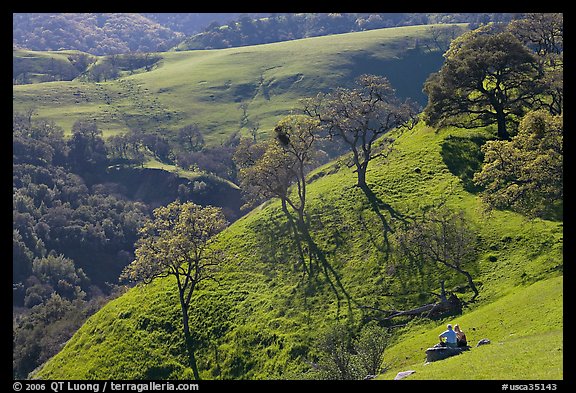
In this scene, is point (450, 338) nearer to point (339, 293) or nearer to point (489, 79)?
point (339, 293)

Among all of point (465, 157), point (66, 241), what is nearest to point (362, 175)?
point (465, 157)

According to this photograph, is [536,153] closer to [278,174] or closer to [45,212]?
[278,174]

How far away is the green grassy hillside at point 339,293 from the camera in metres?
43.6

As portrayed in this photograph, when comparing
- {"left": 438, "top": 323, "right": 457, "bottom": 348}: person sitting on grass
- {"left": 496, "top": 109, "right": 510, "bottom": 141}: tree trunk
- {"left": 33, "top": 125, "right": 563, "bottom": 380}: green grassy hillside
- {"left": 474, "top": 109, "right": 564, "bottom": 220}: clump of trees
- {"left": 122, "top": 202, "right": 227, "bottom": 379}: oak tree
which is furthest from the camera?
{"left": 496, "top": 109, "right": 510, "bottom": 141}: tree trunk

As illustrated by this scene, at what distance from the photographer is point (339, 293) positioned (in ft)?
180

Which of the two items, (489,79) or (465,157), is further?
(465,157)

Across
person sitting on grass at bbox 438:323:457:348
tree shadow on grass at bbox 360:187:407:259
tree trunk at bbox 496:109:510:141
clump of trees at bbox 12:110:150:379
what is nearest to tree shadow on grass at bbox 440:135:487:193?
tree trunk at bbox 496:109:510:141

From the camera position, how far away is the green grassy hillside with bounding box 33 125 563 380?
1716 inches

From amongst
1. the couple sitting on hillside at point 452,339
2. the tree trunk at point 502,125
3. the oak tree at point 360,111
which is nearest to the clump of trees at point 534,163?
the couple sitting on hillside at point 452,339

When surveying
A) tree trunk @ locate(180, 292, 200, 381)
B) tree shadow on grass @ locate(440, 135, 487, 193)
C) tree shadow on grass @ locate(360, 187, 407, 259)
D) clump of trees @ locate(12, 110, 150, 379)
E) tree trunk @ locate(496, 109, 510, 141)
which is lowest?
clump of trees @ locate(12, 110, 150, 379)

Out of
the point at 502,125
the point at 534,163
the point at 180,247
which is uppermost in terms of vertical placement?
the point at 534,163

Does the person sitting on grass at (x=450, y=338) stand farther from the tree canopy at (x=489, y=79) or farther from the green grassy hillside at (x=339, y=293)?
the tree canopy at (x=489, y=79)

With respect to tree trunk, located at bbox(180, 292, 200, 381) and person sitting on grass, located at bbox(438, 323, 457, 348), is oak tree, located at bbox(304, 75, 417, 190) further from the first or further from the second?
person sitting on grass, located at bbox(438, 323, 457, 348)

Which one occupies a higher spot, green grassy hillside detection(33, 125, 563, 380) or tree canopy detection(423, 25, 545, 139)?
tree canopy detection(423, 25, 545, 139)
